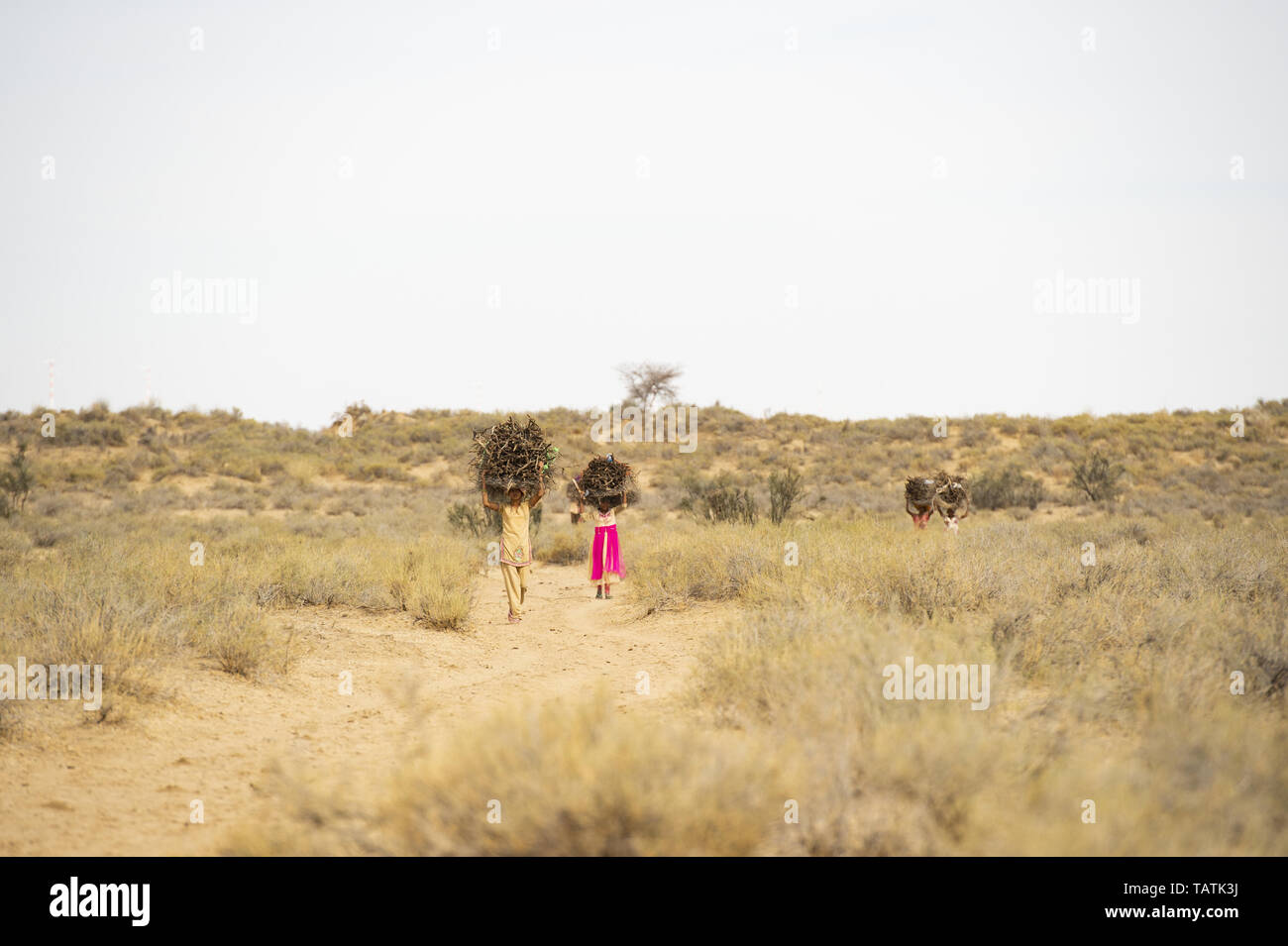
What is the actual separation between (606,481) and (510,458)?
2143 mm

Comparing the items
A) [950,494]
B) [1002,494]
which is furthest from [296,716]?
[1002,494]

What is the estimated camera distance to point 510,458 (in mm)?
10664

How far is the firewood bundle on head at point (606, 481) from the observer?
12.4m

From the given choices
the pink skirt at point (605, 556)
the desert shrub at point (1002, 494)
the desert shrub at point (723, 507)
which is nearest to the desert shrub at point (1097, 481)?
the desert shrub at point (1002, 494)

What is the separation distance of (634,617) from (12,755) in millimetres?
7084

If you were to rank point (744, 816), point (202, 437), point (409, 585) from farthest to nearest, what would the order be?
point (202, 437), point (409, 585), point (744, 816)

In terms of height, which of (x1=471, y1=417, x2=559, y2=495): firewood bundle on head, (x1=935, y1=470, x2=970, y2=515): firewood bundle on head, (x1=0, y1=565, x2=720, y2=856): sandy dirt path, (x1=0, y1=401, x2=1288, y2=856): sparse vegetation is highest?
(x1=471, y1=417, x2=559, y2=495): firewood bundle on head

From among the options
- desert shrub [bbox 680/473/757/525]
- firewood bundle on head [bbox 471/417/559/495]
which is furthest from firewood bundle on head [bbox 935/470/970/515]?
firewood bundle on head [bbox 471/417/559/495]

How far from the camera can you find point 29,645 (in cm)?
662

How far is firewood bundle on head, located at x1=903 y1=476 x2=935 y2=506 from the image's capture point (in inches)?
563

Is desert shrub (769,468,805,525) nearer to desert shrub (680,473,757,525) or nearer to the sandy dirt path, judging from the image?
desert shrub (680,473,757,525)

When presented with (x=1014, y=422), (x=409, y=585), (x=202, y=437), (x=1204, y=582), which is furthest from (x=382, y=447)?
(x=1204, y=582)

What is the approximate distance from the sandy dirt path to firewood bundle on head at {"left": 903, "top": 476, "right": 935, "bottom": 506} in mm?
5780
